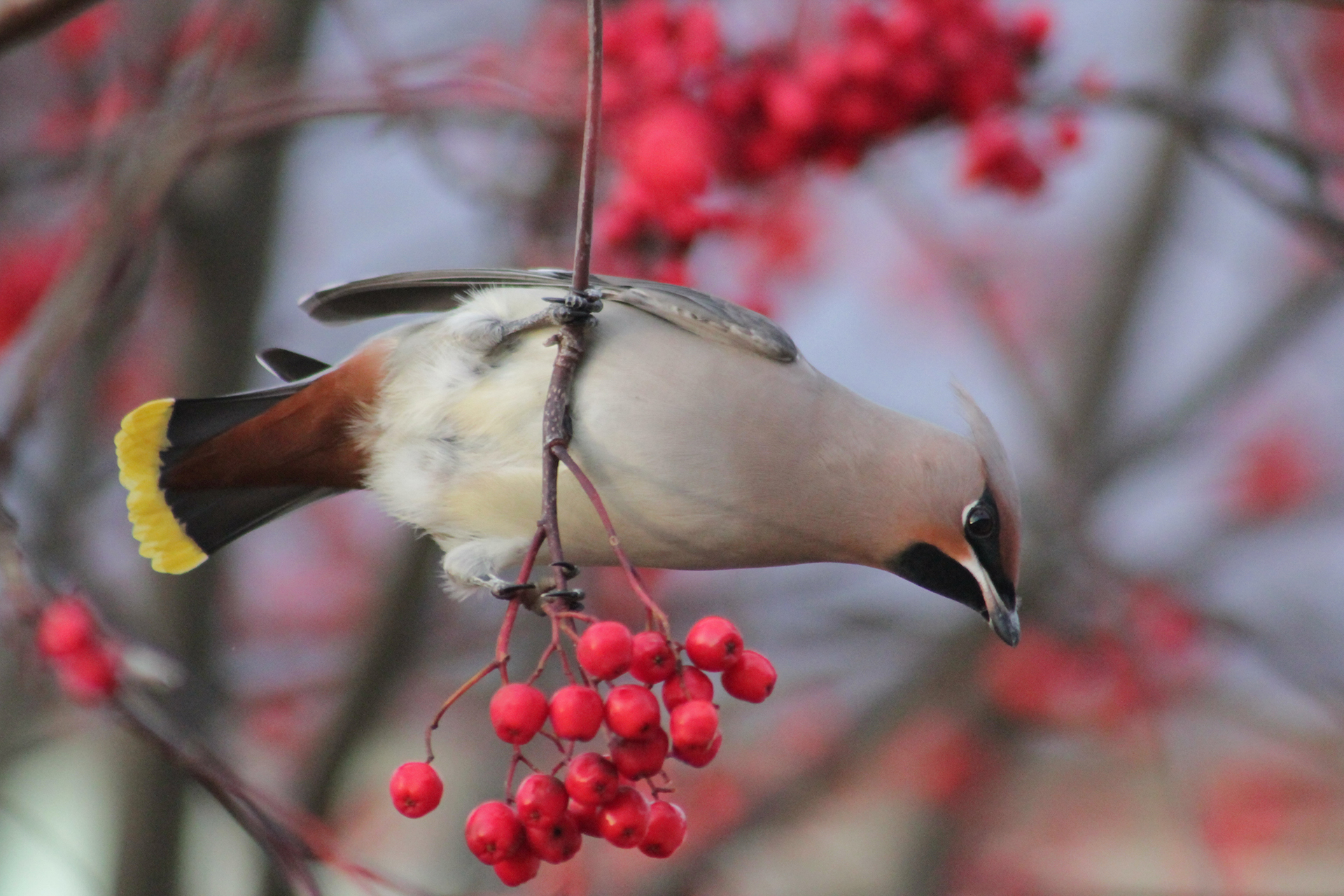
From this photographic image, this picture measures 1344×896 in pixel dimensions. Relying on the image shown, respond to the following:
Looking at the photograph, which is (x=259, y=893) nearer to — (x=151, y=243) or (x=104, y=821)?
(x=104, y=821)

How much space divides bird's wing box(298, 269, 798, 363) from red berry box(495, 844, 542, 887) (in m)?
1.04

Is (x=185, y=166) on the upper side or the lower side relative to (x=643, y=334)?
upper

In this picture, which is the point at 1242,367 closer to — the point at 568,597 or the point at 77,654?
the point at 568,597

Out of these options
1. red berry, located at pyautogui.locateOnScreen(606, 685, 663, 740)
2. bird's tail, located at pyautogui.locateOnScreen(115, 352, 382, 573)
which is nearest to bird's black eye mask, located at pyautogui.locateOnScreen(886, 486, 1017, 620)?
red berry, located at pyautogui.locateOnScreen(606, 685, 663, 740)

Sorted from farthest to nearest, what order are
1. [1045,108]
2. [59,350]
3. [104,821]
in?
1. [104,821]
2. [1045,108]
3. [59,350]

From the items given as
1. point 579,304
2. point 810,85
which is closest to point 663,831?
point 579,304

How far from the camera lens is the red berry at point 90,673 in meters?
2.45

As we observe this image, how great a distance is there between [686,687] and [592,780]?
168mm

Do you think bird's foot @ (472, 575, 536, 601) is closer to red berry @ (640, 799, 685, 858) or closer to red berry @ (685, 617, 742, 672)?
red berry @ (685, 617, 742, 672)

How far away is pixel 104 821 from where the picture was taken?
438 cm

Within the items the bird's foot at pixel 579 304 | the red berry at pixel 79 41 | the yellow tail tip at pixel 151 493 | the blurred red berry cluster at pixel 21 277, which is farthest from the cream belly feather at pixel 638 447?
the blurred red berry cluster at pixel 21 277

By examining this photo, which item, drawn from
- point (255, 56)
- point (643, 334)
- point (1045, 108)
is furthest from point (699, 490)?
point (255, 56)

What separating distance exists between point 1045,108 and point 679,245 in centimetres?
107

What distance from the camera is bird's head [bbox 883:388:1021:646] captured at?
8.01 ft
